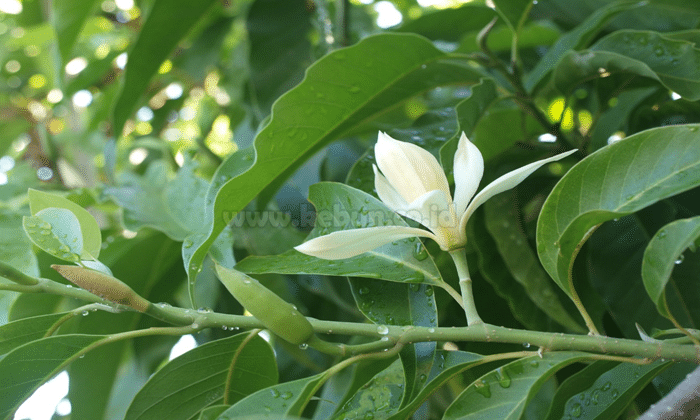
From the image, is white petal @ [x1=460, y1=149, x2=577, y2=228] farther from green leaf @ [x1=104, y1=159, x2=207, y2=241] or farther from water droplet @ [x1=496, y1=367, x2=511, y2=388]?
green leaf @ [x1=104, y1=159, x2=207, y2=241]

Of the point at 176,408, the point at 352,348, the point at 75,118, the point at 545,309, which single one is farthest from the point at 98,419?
the point at 75,118

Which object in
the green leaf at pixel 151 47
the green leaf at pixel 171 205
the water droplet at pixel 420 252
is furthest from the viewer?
the green leaf at pixel 151 47

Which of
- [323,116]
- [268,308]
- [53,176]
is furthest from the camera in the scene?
[53,176]

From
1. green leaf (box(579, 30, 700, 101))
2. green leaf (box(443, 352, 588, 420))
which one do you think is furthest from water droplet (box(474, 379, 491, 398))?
green leaf (box(579, 30, 700, 101))

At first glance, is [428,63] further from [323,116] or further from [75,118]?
[75,118]

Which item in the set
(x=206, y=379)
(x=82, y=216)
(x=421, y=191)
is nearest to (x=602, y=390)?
(x=421, y=191)

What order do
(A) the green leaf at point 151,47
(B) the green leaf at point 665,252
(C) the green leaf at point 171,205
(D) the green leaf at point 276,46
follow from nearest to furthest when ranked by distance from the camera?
(B) the green leaf at point 665,252, (C) the green leaf at point 171,205, (A) the green leaf at point 151,47, (D) the green leaf at point 276,46

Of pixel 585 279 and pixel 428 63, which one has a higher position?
pixel 428 63

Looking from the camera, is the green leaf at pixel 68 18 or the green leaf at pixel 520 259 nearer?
the green leaf at pixel 520 259

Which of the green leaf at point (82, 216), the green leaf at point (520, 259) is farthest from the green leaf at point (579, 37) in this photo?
the green leaf at point (82, 216)

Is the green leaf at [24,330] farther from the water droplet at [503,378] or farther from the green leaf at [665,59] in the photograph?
the green leaf at [665,59]
